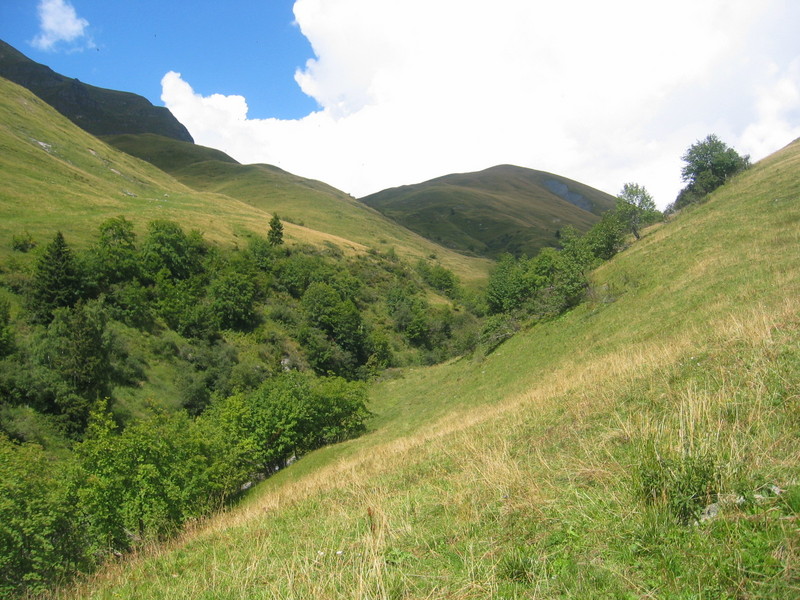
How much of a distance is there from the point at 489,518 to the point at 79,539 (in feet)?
57.4

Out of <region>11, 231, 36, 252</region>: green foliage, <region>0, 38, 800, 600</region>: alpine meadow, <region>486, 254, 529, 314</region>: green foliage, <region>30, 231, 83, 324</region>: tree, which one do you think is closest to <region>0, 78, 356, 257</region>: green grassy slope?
<region>11, 231, 36, 252</region>: green foliage

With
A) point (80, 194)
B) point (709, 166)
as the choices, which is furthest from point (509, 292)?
point (80, 194)

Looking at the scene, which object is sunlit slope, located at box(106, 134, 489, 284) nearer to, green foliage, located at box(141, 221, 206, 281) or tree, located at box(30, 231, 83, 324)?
green foliage, located at box(141, 221, 206, 281)

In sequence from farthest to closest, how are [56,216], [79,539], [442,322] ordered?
[442,322] → [56,216] → [79,539]

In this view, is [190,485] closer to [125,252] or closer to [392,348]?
[125,252]

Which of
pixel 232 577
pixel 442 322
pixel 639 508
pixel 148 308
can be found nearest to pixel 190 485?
pixel 232 577

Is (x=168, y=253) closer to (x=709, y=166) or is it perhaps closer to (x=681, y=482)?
(x=681, y=482)

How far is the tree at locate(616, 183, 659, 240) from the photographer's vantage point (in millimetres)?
50903

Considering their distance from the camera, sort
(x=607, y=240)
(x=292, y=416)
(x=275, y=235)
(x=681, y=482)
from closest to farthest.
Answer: (x=681, y=482)
(x=292, y=416)
(x=607, y=240)
(x=275, y=235)

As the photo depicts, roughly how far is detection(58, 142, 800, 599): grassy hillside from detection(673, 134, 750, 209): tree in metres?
55.0

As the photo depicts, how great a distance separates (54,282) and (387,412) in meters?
36.7

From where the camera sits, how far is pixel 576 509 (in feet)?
15.0

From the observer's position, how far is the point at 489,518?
5.10 meters

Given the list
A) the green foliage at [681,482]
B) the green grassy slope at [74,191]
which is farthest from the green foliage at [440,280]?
the green foliage at [681,482]
